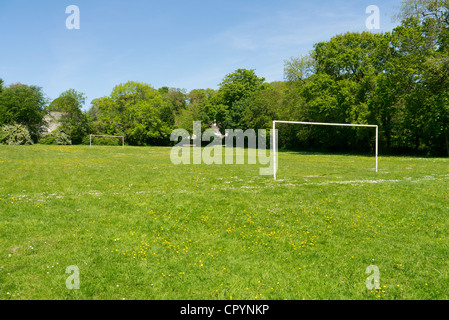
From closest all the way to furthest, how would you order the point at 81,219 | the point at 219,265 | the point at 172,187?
the point at 219,265
the point at 81,219
the point at 172,187

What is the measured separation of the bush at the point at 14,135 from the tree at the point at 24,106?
3253 millimetres

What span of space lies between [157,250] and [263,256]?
99.7 inches

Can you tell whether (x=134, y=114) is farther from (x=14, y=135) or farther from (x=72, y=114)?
(x=14, y=135)

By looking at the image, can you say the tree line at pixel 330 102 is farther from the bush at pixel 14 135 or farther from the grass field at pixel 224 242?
the grass field at pixel 224 242

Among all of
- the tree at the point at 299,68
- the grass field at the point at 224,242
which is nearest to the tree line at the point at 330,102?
the tree at the point at 299,68

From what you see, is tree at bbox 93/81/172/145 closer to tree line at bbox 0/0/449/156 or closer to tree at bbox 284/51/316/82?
tree line at bbox 0/0/449/156

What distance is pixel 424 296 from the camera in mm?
5480

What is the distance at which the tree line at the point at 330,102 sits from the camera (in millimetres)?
33875

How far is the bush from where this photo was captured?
199 ft

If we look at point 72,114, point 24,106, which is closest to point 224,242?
point 24,106
